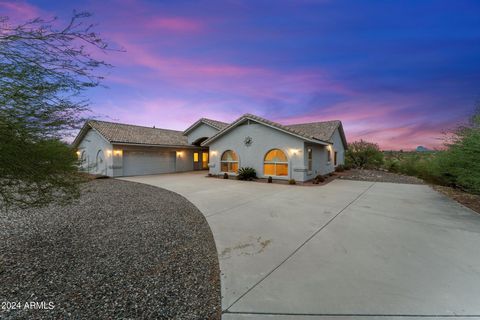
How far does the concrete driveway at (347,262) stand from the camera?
230cm

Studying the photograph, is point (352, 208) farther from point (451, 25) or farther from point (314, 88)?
point (314, 88)

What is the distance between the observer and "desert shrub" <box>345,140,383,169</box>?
24084 mm

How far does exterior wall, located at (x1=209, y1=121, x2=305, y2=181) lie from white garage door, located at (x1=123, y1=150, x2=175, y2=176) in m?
5.43

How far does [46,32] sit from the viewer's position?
242 cm

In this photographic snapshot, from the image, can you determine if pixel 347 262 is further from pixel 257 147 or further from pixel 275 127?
pixel 257 147

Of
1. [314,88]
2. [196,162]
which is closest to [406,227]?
[314,88]

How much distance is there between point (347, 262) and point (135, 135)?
18903 mm

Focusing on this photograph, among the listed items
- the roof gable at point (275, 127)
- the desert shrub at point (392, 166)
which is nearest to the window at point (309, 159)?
the roof gable at point (275, 127)

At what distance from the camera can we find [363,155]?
24.9 m

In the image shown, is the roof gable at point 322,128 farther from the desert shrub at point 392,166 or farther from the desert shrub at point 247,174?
the desert shrub at point 247,174

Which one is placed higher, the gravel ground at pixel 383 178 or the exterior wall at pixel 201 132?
the exterior wall at pixel 201 132

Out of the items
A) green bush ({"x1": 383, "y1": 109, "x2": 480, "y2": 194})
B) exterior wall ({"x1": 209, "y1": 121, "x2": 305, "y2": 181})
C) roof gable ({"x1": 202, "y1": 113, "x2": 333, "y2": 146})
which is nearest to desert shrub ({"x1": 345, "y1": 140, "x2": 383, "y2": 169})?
green bush ({"x1": 383, "y1": 109, "x2": 480, "y2": 194})

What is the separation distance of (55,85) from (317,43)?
1259cm

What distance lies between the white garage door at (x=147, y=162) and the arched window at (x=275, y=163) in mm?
10539
